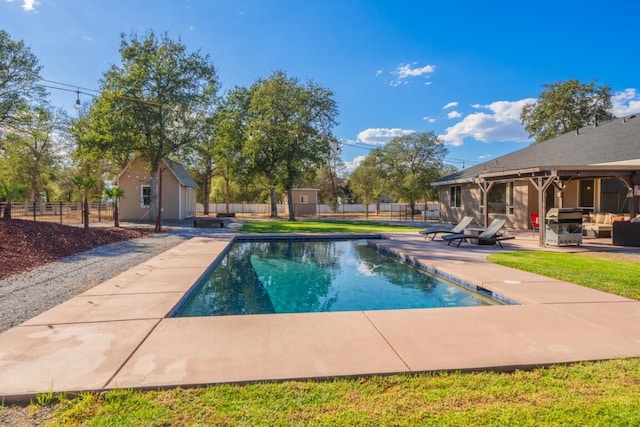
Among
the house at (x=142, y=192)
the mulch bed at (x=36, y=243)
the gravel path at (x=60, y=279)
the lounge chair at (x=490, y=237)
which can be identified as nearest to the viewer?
the gravel path at (x=60, y=279)

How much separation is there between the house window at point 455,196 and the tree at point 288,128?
8.92 meters

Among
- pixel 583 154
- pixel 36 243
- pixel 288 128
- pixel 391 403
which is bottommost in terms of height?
pixel 391 403

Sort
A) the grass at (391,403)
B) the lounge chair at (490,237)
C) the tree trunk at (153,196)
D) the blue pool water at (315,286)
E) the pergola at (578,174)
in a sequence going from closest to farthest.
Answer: the grass at (391,403) → the blue pool water at (315,286) → the pergola at (578,174) → the lounge chair at (490,237) → the tree trunk at (153,196)

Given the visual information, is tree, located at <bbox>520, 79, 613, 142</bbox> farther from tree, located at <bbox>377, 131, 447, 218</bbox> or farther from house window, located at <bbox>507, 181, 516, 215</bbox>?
house window, located at <bbox>507, 181, 516, 215</bbox>

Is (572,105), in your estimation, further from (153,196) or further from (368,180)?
(153,196)

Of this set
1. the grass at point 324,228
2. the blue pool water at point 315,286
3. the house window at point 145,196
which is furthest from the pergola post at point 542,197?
A: the house window at point 145,196

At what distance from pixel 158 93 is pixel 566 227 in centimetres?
1851

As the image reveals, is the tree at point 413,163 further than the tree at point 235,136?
Yes

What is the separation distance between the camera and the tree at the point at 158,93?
1789 centimetres

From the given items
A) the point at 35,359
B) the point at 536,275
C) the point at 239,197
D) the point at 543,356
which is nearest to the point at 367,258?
the point at 536,275

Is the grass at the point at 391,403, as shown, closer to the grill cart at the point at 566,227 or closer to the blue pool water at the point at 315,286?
the blue pool water at the point at 315,286

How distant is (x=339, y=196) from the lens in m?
48.0

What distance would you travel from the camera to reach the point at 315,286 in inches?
293

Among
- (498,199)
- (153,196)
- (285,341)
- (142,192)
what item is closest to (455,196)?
(498,199)
